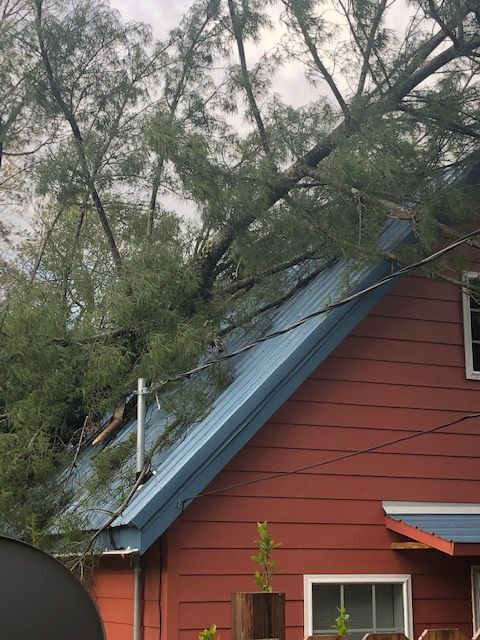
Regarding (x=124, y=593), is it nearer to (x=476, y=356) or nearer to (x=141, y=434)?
(x=141, y=434)

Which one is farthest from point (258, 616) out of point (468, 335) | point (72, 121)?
point (72, 121)

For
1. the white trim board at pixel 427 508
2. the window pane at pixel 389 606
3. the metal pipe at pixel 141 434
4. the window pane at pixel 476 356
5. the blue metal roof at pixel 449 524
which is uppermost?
the window pane at pixel 476 356

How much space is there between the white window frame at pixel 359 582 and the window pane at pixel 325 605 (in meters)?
0.09

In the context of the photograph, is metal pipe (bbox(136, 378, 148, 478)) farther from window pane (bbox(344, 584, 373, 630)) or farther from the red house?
window pane (bbox(344, 584, 373, 630))

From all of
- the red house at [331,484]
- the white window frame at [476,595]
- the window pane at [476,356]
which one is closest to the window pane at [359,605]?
the red house at [331,484]

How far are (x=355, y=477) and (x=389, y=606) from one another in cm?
119

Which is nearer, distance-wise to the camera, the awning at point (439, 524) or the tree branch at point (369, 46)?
the awning at point (439, 524)

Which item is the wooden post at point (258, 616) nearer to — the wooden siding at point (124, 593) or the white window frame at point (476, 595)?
the wooden siding at point (124, 593)

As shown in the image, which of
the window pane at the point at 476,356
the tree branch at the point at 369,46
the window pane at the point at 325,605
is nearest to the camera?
the tree branch at the point at 369,46

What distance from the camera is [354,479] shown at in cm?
862

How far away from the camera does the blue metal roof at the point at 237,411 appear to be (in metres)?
7.45

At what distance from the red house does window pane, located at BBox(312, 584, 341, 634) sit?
0.04 feet

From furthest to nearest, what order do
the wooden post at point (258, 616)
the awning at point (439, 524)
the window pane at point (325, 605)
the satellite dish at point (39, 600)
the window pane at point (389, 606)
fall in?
the window pane at point (389, 606)
the window pane at point (325, 605)
the awning at point (439, 524)
the wooden post at point (258, 616)
the satellite dish at point (39, 600)

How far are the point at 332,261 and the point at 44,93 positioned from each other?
11.6 ft
